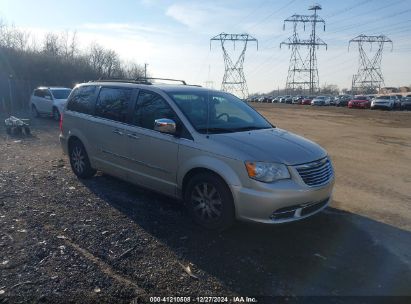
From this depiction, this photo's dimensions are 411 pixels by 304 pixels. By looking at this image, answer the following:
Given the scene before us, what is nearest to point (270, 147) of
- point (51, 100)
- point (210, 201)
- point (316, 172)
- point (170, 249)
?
point (316, 172)

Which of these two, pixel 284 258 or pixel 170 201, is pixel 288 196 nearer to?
pixel 284 258

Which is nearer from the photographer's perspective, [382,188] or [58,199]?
[58,199]

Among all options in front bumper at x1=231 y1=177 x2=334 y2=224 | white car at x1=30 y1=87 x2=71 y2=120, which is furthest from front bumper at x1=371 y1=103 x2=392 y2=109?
front bumper at x1=231 y1=177 x2=334 y2=224

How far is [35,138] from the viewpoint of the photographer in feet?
45.0

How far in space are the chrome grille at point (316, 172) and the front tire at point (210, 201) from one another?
92cm

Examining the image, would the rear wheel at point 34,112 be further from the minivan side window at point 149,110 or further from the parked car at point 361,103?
the parked car at point 361,103

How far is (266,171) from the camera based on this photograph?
14.7 ft

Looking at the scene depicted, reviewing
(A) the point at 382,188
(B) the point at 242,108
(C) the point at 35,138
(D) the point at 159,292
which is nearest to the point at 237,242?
(D) the point at 159,292

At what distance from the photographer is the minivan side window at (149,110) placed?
5555 mm

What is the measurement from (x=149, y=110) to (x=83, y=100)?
2.06 m

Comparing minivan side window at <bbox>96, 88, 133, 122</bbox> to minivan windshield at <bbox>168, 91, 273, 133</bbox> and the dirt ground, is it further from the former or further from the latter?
the dirt ground

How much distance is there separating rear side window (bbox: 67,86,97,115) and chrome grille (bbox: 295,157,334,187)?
4002 millimetres

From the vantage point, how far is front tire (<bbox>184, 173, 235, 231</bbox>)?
15.4 feet

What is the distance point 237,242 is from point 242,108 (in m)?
2.39
